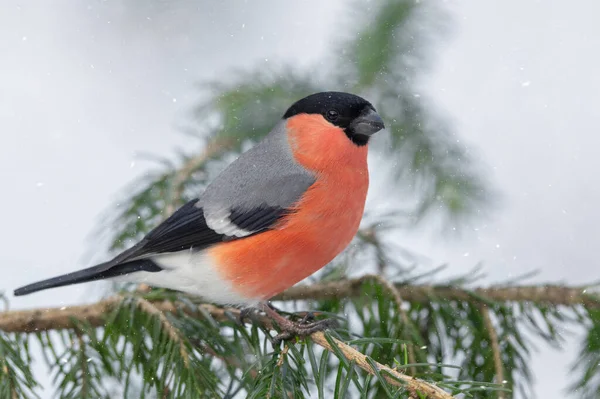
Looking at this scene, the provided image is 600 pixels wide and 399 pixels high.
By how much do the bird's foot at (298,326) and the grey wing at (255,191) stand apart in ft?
0.71

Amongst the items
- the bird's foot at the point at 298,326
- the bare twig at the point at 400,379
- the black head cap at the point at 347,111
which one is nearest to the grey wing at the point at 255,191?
the black head cap at the point at 347,111

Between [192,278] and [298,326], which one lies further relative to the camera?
[192,278]

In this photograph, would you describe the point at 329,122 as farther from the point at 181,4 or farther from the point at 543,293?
the point at 181,4

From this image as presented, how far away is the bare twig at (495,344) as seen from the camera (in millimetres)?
1451

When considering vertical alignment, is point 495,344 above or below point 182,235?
below

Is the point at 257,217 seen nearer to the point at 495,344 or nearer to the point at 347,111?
the point at 347,111

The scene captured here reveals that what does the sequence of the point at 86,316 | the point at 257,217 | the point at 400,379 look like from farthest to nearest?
the point at 257,217 < the point at 86,316 < the point at 400,379

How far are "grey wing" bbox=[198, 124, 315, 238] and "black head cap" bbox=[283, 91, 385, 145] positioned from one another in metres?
0.11

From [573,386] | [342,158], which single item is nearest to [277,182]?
[342,158]

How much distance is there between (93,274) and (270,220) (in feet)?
1.26

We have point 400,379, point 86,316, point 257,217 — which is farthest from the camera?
point 257,217

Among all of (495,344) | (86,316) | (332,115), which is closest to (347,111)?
(332,115)

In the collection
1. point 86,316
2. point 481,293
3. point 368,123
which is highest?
point 368,123

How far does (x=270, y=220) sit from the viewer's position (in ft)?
5.33
